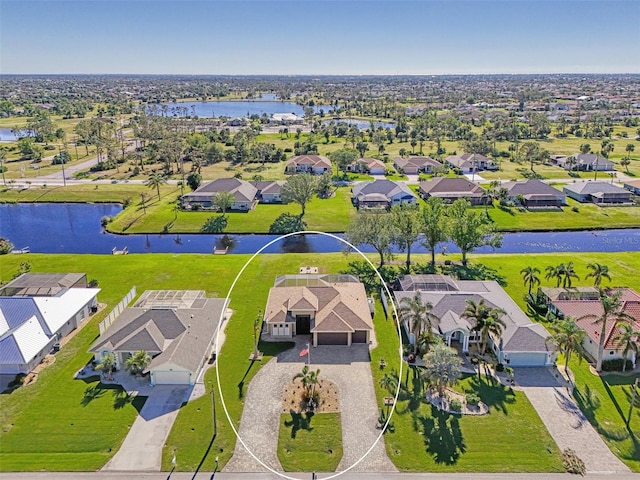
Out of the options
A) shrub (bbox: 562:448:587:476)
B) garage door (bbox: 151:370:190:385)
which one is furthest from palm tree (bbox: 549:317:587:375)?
garage door (bbox: 151:370:190:385)

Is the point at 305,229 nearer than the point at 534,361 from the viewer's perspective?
No

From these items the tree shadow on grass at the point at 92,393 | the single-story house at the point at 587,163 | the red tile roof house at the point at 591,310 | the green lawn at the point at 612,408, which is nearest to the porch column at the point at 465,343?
the green lawn at the point at 612,408

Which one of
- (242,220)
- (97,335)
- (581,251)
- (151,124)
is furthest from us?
(151,124)

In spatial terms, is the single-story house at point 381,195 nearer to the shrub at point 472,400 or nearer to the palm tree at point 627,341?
the palm tree at point 627,341

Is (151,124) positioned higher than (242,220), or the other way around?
(151,124)

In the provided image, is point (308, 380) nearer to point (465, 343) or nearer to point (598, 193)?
point (465, 343)

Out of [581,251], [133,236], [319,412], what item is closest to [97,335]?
[319,412]

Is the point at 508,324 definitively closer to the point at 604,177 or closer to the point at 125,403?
the point at 125,403
